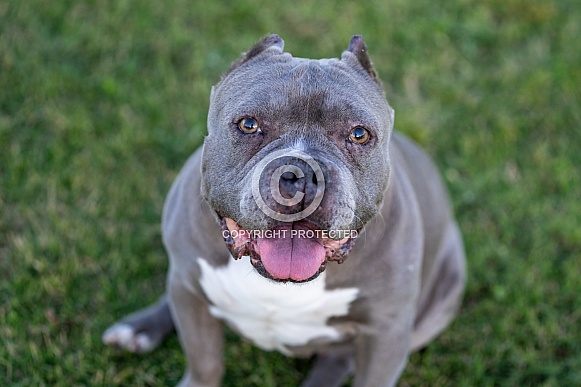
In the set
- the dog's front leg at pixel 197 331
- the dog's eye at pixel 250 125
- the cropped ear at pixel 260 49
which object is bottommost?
the dog's front leg at pixel 197 331

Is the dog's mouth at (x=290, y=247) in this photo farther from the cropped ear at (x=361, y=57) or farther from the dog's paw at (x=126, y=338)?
the dog's paw at (x=126, y=338)

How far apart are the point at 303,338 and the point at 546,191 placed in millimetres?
2503

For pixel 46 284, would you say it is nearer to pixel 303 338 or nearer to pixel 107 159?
pixel 107 159

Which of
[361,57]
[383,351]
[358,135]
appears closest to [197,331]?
[383,351]

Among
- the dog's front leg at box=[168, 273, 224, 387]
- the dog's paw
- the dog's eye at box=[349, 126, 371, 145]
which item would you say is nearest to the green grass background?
the dog's paw

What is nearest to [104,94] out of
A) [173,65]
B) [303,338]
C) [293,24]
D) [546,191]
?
[173,65]

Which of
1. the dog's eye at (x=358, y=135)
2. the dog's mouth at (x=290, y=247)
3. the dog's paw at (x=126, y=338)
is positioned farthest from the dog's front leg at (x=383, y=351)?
the dog's paw at (x=126, y=338)

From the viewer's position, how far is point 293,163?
286 cm

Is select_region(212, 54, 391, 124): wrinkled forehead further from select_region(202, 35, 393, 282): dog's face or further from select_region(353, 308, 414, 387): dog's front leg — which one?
select_region(353, 308, 414, 387): dog's front leg

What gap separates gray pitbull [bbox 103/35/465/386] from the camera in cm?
296

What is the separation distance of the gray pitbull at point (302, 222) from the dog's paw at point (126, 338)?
311mm

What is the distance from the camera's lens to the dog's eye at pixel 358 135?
3119 mm

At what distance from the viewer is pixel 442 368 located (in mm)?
4406

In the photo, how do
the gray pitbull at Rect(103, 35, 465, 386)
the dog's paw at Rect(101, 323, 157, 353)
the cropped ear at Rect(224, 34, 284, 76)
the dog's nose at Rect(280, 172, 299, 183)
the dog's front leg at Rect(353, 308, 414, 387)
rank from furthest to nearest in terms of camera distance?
the dog's paw at Rect(101, 323, 157, 353), the dog's front leg at Rect(353, 308, 414, 387), the cropped ear at Rect(224, 34, 284, 76), the gray pitbull at Rect(103, 35, 465, 386), the dog's nose at Rect(280, 172, 299, 183)
